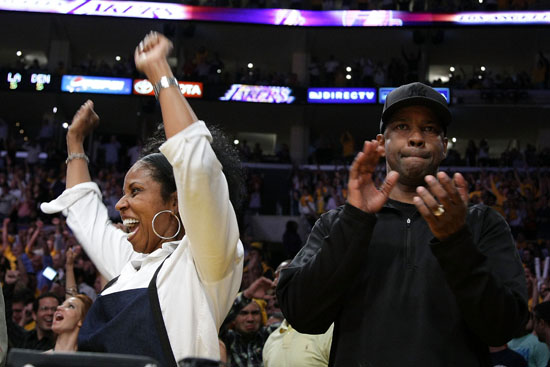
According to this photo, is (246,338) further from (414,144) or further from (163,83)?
(163,83)

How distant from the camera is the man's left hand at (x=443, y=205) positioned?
6.22 ft

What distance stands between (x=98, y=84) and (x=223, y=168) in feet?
61.4

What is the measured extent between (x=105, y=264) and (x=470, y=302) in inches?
58.5

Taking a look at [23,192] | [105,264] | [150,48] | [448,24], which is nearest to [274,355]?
[105,264]

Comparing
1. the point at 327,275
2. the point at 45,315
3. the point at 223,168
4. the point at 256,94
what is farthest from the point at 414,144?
the point at 256,94

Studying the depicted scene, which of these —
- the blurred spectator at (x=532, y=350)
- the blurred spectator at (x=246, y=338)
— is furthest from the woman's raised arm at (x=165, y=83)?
the blurred spectator at (x=532, y=350)

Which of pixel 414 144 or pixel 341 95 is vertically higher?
pixel 341 95

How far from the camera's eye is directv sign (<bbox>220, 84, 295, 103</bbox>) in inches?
805

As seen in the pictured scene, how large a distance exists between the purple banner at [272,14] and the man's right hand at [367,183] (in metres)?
19.6

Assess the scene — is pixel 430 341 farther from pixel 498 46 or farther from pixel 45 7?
pixel 498 46

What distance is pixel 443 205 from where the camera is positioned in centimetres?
191

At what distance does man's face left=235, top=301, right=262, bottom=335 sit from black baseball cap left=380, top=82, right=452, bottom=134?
3311 millimetres

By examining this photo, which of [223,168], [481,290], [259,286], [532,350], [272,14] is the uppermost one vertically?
[272,14]

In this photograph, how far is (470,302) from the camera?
192 cm
